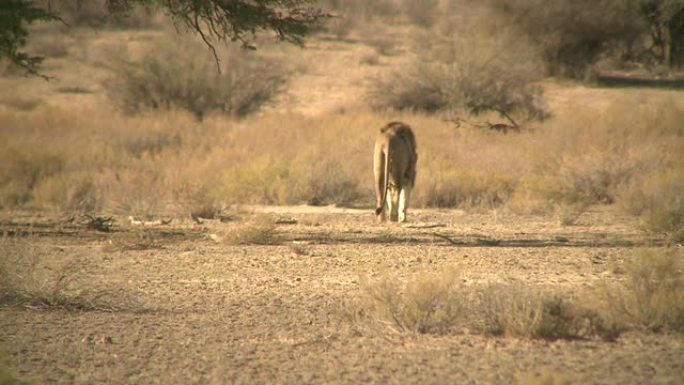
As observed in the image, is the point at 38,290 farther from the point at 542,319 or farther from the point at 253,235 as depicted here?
the point at 542,319

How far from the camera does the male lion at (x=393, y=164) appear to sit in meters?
13.4

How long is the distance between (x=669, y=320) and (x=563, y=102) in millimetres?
25229

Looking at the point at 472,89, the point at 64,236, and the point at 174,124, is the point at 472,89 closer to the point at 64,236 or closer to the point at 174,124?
the point at 174,124

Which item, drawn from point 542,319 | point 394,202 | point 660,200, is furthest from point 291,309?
point 660,200

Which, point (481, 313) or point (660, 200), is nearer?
point (481, 313)

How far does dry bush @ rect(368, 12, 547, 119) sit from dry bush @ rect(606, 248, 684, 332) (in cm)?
1700

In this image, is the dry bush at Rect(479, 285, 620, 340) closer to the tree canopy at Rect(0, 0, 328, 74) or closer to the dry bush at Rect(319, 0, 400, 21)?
the tree canopy at Rect(0, 0, 328, 74)

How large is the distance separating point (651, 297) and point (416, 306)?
199 cm

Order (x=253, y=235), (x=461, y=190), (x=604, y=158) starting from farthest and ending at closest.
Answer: (x=461, y=190) < (x=604, y=158) < (x=253, y=235)

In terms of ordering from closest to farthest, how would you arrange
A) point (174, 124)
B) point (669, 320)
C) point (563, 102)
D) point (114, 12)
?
point (669, 320) < point (114, 12) < point (174, 124) < point (563, 102)

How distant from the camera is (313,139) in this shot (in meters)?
21.4

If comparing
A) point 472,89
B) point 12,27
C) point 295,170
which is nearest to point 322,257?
point 12,27

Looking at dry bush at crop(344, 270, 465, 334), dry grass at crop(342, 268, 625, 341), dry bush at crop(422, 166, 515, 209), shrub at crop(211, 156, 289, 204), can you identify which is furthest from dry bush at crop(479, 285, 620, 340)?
shrub at crop(211, 156, 289, 204)

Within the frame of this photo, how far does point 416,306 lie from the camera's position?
802 centimetres
